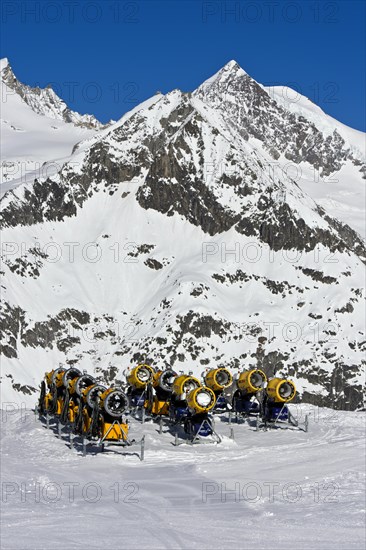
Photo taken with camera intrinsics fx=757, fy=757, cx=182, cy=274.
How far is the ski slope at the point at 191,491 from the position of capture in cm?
2119

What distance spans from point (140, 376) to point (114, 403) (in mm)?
12768

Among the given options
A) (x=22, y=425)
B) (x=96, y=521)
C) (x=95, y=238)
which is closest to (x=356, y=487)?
(x=96, y=521)

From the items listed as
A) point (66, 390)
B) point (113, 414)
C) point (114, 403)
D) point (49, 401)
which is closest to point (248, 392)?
point (66, 390)

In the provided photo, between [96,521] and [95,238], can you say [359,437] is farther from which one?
[95,238]

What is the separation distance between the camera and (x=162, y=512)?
965 inches

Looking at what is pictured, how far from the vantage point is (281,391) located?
140ft

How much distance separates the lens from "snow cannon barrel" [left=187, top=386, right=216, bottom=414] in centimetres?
3850

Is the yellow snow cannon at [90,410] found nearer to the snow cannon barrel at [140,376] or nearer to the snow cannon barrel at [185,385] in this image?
the snow cannon barrel at [185,385]

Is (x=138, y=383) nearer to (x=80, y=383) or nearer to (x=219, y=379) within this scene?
A: (x=219, y=379)

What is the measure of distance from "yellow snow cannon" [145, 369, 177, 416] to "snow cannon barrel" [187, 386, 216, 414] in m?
5.69

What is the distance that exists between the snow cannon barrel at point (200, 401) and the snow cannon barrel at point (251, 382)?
23.7 feet

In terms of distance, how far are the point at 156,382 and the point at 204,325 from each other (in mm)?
117341

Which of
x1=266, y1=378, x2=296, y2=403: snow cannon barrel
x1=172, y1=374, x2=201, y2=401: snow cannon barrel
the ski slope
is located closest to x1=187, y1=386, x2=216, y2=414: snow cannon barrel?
the ski slope

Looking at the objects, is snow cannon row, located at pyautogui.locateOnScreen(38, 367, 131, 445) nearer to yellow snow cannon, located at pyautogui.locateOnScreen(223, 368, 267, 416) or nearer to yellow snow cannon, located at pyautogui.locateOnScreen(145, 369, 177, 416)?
yellow snow cannon, located at pyautogui.locateOnScreen(145, 369, 177, 416)
